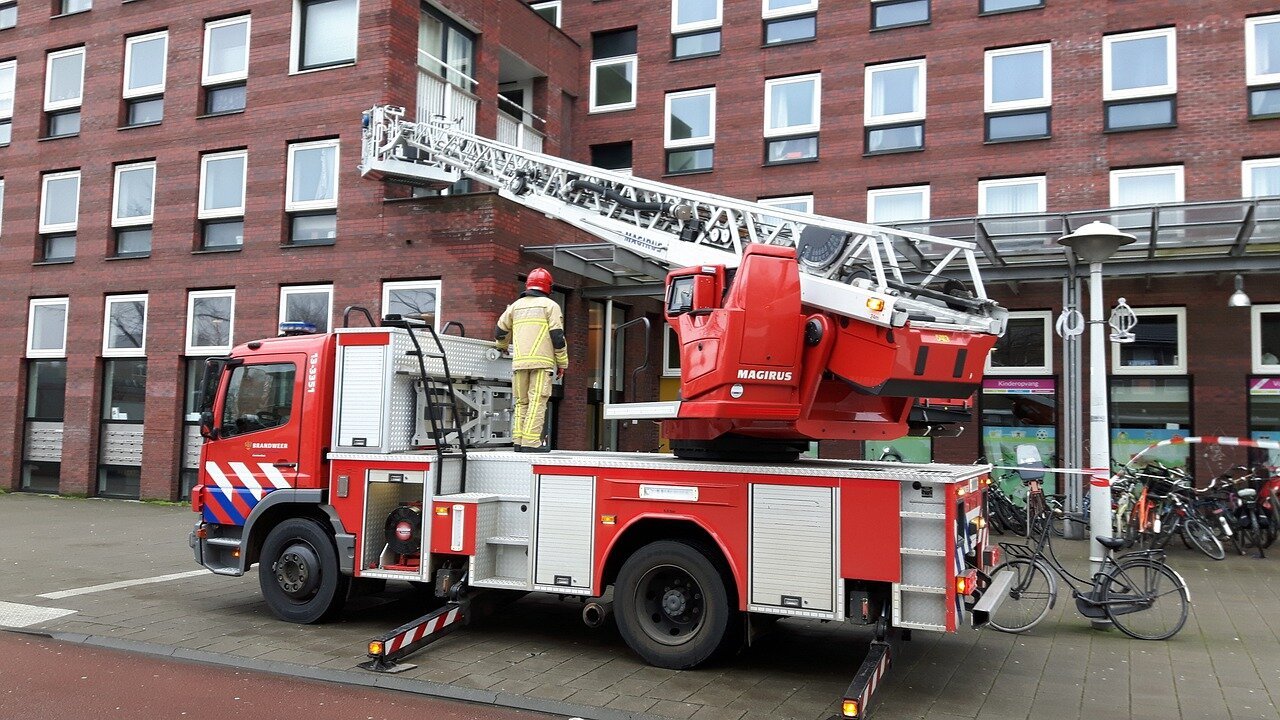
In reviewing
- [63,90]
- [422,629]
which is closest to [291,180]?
[63,90]

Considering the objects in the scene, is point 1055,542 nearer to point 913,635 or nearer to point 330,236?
point 913,635

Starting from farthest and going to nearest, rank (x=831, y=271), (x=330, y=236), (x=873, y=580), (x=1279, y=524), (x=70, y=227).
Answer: (x=70, y=227) < (x=330, y=236) < (x=1279, y=524) < (x=831, y=271) < (x=873, y=580)

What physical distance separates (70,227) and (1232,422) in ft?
75.2

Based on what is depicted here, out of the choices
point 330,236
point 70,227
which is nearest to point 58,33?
point 70,227

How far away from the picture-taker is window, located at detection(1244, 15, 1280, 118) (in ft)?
54.2

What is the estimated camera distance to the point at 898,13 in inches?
763

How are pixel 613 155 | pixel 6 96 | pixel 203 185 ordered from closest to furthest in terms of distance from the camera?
pixel 203 185 < pixel 6 96 < pixel 613 155

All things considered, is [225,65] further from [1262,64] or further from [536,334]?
[1262,64]

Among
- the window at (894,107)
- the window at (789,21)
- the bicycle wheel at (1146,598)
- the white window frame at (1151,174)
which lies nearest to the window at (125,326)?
the window at (789,21)

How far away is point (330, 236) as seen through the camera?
17.4 m

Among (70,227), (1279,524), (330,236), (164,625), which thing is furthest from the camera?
(70,227)

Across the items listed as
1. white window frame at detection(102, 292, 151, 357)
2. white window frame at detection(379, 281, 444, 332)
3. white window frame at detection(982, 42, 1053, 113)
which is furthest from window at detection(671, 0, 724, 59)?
white window frame at detection(102, 292, 151, 357)

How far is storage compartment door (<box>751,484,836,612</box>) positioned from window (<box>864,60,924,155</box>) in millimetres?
14075

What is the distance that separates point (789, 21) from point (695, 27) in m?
2.15
